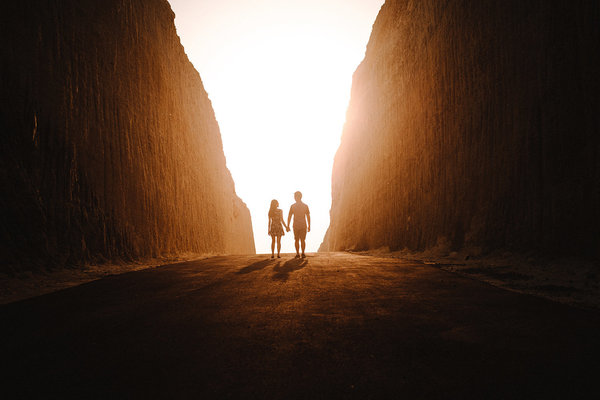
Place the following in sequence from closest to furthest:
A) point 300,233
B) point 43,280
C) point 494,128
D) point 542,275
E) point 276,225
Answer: point 542,275 < point 43,280 < point 494,128 < point 300,233 < point 276,225

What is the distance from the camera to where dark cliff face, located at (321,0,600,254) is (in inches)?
179

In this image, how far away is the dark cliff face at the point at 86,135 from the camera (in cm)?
505

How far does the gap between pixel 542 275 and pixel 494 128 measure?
345 cm

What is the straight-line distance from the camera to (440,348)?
229 cm

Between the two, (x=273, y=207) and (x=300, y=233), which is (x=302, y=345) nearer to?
(x=300, y=233)

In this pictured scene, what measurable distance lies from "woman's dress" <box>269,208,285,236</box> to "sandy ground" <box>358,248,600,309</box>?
16.2 feet

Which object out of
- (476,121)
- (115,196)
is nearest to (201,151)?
(115,196)

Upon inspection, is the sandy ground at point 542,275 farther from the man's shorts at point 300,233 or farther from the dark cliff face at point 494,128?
the man's shorts at point 300,233

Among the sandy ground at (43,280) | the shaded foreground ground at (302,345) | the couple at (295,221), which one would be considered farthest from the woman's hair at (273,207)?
the shaded foreground ground at (302,345)

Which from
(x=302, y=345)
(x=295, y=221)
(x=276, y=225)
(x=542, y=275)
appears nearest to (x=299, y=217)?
(x=295, y=221)

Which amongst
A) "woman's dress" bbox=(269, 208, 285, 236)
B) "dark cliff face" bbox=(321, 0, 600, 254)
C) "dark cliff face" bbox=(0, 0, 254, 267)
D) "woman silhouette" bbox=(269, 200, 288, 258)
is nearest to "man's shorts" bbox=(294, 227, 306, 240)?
"woman silhouette" bbox=(269, 200, 288, 258)

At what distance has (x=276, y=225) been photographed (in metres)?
9.34

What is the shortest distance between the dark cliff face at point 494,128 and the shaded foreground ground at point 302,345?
242 centimetres

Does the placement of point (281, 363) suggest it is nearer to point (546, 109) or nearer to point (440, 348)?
point (440, 348)
